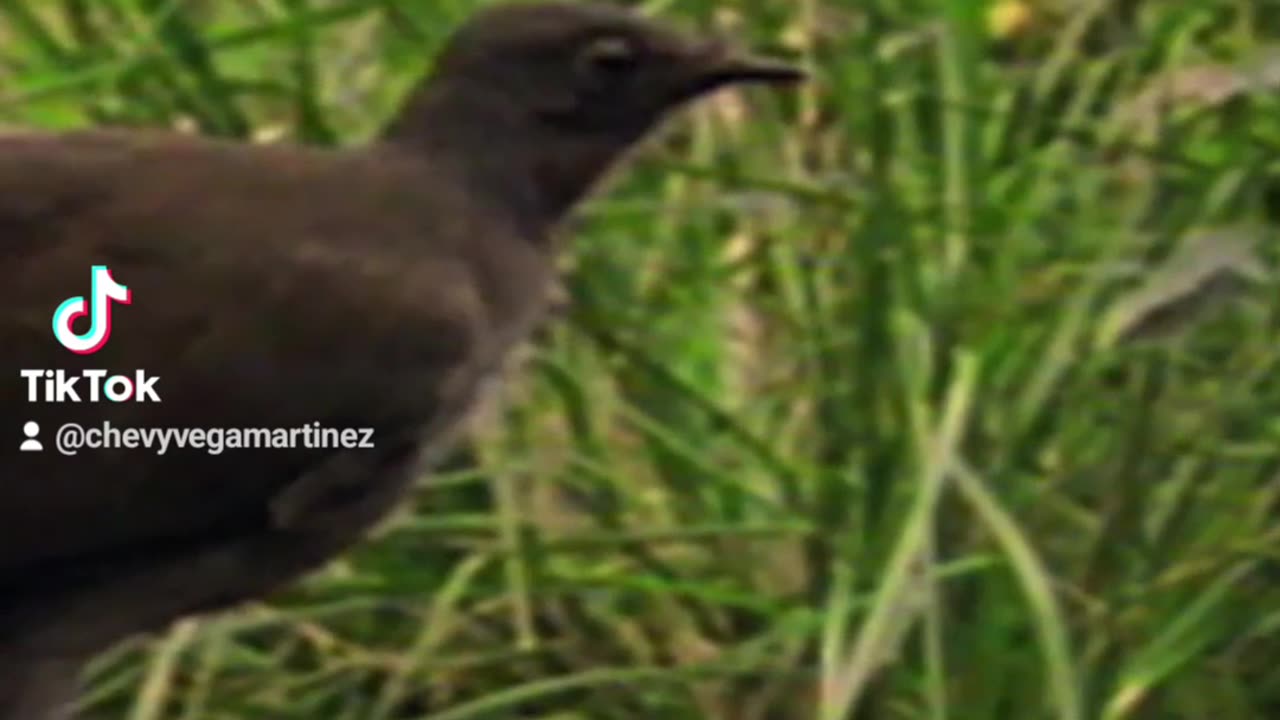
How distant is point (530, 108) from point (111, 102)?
35 cm

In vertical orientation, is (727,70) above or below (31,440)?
above

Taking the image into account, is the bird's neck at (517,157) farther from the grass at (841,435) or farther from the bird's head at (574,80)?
the grass at (841,435)

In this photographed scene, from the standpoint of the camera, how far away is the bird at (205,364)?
141cm

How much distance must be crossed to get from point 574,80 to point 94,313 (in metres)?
0.23

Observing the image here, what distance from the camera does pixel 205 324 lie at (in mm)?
1430

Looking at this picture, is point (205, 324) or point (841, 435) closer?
point (205, 324)

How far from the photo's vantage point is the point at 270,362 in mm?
1434

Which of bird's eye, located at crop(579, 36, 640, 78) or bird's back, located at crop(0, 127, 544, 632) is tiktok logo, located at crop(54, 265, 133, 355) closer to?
bird's back, located at crop(0, 127, 544, 632)

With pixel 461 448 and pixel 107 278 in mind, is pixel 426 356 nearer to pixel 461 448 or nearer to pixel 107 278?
pixel 107 278

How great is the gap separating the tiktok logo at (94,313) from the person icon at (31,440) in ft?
0.12

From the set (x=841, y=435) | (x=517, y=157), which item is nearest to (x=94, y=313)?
(x=517, y=157)

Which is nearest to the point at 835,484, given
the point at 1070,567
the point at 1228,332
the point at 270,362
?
the point at 1070,567

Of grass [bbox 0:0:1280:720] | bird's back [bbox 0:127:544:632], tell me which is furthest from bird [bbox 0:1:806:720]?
grass [bbox 0:0:1280:720]

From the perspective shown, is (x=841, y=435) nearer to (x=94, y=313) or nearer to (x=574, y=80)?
(x=574, y=80)
